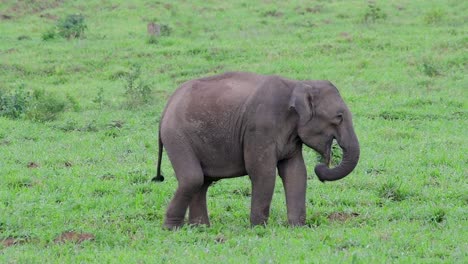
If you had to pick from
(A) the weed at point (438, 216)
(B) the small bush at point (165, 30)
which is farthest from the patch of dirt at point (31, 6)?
(A) the weed at point (438, 216)

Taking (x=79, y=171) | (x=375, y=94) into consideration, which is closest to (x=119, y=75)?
(x=375, y=94)

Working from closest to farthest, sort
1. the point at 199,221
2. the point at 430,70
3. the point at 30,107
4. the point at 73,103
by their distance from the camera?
the point at 199,221 → the point at 30,107 → the point at 73,103 → the point at 430,70

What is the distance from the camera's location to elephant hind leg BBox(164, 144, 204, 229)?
8.01 meters

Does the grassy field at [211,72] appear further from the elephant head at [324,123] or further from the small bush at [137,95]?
the elephant head at [324,123]

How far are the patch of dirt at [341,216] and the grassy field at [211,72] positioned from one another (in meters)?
0.03

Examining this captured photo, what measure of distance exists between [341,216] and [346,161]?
32.8 inches

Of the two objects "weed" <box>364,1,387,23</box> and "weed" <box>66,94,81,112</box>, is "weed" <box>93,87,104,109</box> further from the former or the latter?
"weed" <box>364,1,387,23</box>

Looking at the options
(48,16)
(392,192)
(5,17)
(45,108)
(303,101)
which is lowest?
(5,17)

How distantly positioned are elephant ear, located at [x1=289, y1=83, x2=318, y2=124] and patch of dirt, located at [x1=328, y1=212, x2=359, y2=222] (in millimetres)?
1097

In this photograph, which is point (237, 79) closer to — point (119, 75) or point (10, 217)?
point (10, 217)

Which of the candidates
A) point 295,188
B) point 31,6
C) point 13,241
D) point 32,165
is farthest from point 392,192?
point 31,6

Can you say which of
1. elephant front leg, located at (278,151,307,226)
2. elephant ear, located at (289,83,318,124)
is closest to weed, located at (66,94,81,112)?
elephant front leg, located at (278,151,307,226)

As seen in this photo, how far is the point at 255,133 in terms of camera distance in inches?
312

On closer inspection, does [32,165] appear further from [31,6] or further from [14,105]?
[31,6]
